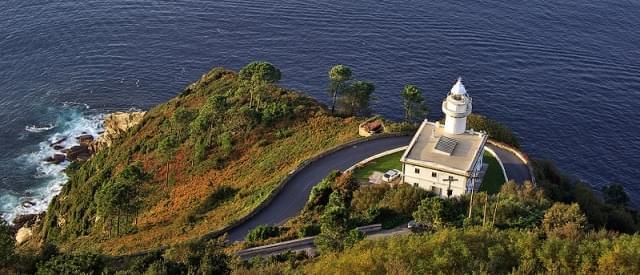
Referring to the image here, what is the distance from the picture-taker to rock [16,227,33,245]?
10059cm

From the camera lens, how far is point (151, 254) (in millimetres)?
57938

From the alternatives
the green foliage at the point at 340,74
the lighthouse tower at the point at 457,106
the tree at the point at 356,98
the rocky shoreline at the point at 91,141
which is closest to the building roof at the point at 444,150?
the lighthouse tower at the point at 457,106

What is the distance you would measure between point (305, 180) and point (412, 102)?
93.0ft

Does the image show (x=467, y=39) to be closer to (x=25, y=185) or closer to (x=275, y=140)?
(x=275, y=140)

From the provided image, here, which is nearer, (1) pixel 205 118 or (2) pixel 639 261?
(2) pixel 639 261

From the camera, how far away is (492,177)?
76375 millimetres

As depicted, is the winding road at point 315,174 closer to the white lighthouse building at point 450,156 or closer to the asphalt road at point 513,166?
the asphalt road at point 513,166

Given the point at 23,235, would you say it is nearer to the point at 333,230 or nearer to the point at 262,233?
the point at 262,233

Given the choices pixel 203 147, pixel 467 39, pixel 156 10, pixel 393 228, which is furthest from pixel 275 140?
pixel 156 10

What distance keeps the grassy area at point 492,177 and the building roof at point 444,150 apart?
3391 mm

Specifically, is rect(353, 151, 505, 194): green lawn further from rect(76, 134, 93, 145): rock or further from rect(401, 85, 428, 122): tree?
rect(76, 134, 93, 145): rock

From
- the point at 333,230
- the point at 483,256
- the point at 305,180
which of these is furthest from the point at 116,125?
the point at 483,256

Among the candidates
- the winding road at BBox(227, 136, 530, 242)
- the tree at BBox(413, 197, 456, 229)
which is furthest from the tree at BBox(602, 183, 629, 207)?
Answer: the tree at BBox(413, 197, 456, 229)

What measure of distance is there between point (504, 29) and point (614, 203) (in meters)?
68.9
